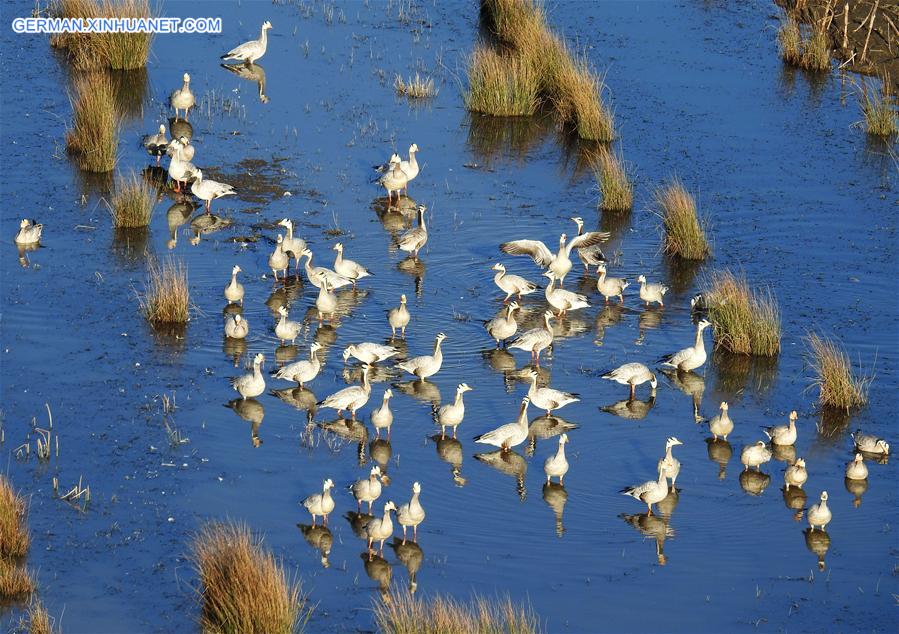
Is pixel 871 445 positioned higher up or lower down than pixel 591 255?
lower down

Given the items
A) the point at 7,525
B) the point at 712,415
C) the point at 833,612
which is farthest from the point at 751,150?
the point at 7,525

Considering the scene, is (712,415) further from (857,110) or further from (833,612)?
(857,110)

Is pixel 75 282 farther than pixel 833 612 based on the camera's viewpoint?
Yes

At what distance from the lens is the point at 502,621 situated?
13.5 metres

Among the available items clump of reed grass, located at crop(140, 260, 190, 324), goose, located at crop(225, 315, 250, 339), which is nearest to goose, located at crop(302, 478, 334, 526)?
goose, located at crop(225, 315, 250, 339)

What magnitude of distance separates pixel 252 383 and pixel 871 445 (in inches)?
295

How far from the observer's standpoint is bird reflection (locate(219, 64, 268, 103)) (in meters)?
31.8

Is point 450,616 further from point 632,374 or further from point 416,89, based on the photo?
point 416,89

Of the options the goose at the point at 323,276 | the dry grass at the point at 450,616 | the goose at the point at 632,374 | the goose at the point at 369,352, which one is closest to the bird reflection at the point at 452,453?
the goose at the point at 369,352

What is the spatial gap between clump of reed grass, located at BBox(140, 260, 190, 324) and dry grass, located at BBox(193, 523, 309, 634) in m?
6.75

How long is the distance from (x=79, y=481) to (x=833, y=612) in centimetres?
796

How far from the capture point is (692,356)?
1975cm

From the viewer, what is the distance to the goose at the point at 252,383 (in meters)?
18.3

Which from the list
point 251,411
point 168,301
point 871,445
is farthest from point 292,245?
point 871,445
